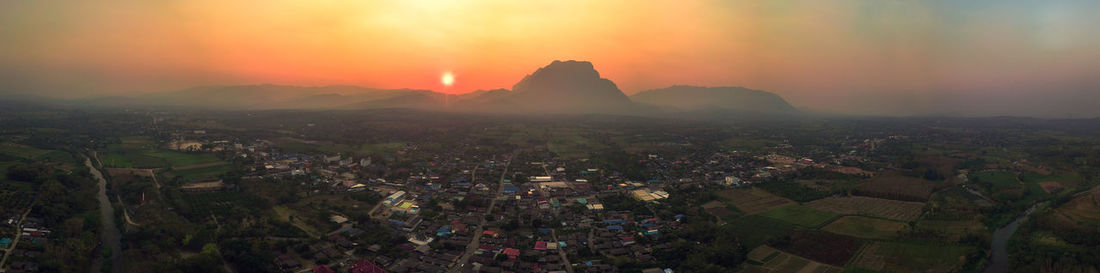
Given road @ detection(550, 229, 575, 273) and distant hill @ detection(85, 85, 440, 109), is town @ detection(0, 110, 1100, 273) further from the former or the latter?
distant hill @ detection(85, 85, 440, 109)

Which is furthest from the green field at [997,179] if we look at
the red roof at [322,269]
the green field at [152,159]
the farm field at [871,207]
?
the green field at [152,159]

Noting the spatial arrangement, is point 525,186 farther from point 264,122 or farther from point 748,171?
point 264,122

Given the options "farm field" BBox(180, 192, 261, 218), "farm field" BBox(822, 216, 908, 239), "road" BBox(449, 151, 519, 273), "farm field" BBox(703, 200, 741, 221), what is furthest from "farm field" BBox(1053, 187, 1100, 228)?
"farm field" BBox(180, 192, 261, 218)

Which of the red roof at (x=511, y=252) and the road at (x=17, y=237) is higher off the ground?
the road at (x=17, y=237)

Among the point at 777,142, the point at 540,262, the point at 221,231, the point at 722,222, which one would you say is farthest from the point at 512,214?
the point at 777,142

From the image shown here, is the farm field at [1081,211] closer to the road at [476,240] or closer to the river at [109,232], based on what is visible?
the road at [476,240]

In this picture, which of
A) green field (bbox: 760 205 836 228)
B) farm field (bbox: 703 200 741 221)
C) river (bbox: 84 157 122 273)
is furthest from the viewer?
farm field (bbox: 703 200 741 221)
